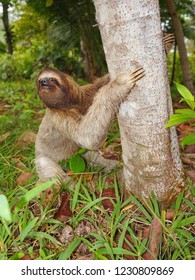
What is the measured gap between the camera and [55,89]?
136 inches

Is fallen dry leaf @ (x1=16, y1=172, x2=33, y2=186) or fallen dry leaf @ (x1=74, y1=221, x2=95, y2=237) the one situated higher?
fallen dry leaf @ (x1=16, y1=172, x2=33, y2=186)

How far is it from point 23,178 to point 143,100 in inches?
86.6

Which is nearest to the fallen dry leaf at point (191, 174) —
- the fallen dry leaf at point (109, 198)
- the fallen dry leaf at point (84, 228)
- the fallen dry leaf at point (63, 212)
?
the fallen dry leaf at point (109, 198)

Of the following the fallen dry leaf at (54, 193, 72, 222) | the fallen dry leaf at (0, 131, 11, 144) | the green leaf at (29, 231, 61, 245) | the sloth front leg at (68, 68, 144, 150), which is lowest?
the green leaf at (29, 231, 61, 245)

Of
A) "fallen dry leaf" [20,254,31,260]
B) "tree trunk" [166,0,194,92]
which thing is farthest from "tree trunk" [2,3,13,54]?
"fallen dry leaf" [20,254,31,260]

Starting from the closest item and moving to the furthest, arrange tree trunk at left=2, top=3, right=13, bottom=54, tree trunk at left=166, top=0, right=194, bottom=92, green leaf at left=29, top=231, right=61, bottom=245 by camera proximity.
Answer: green leaf at left=29, top=231, right=61, bottom=245 < tree trunk at left=166, top=0, right=194, bottom=92 < tree trunk at left=2, top=3, right=13, bottom=54

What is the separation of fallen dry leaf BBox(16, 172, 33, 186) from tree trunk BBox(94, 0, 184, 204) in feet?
4.94

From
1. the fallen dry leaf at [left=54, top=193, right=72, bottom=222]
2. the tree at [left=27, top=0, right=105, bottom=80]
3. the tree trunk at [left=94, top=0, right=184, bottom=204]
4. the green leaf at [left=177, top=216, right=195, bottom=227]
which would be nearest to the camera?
the tree trunk at [left=94, top=0, right=184, bottom=204]

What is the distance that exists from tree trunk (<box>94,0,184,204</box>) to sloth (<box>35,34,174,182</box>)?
0.11 m

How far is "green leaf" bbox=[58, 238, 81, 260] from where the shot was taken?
8.25 ft

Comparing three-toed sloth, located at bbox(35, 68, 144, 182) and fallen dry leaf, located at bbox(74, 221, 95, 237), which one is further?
fallen dry leaf, located at bbox(74, 221, 95, 237)

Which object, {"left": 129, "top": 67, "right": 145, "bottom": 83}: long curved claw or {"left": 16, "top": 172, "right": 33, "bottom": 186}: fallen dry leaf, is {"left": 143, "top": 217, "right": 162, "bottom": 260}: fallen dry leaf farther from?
{"left": 16, "top": 172, "right": 33, "bottom": 186}: fallen dry leaf

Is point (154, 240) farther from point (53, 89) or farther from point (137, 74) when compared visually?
point (53, 89)

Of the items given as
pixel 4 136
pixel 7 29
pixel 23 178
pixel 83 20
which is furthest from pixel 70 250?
pixel 7 29
